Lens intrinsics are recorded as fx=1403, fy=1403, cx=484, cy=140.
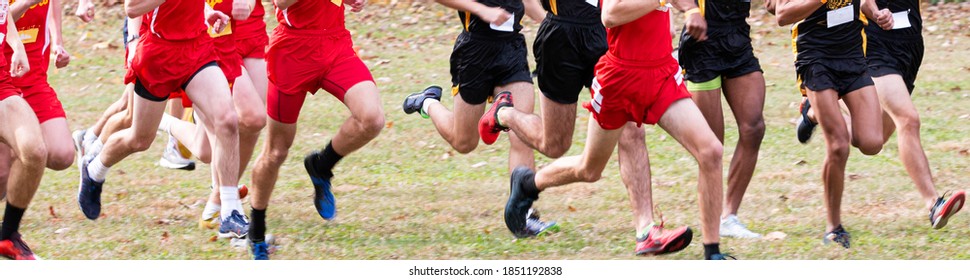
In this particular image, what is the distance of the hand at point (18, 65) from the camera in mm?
6758

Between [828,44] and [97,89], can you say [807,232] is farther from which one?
[97,89]

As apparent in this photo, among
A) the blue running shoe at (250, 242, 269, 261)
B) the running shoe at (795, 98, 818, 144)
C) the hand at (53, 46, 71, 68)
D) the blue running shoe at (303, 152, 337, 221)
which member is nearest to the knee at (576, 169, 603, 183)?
the blue running shoe at (250, 242, 269, 261)

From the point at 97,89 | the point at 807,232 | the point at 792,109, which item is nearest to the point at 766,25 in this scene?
the point at 792,109

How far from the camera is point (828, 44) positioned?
7422mm

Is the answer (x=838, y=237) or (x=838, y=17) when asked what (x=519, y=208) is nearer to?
(x=838, y=237)

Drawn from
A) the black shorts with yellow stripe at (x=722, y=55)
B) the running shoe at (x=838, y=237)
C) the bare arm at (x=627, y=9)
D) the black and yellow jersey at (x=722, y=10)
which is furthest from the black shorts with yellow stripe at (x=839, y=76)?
the bare arm at (x=627, y=9)

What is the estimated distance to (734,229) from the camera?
756cm

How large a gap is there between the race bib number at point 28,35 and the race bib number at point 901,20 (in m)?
4.92

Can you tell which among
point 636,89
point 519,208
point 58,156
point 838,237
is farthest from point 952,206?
point 58,156

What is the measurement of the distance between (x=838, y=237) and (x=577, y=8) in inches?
70.5

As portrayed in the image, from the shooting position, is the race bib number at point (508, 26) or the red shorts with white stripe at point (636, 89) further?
the race bib number at point (508, 26)

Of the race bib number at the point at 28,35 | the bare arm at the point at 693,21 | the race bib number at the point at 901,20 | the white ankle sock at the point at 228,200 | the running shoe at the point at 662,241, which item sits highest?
the bare arm at the point at 693,21

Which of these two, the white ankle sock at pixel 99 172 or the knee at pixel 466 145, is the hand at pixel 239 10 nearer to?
the knee at pixel 466 145

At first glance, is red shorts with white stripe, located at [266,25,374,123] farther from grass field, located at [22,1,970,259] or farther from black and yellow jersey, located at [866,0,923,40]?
black and yellow jersey, located at [866,0,923,40]
